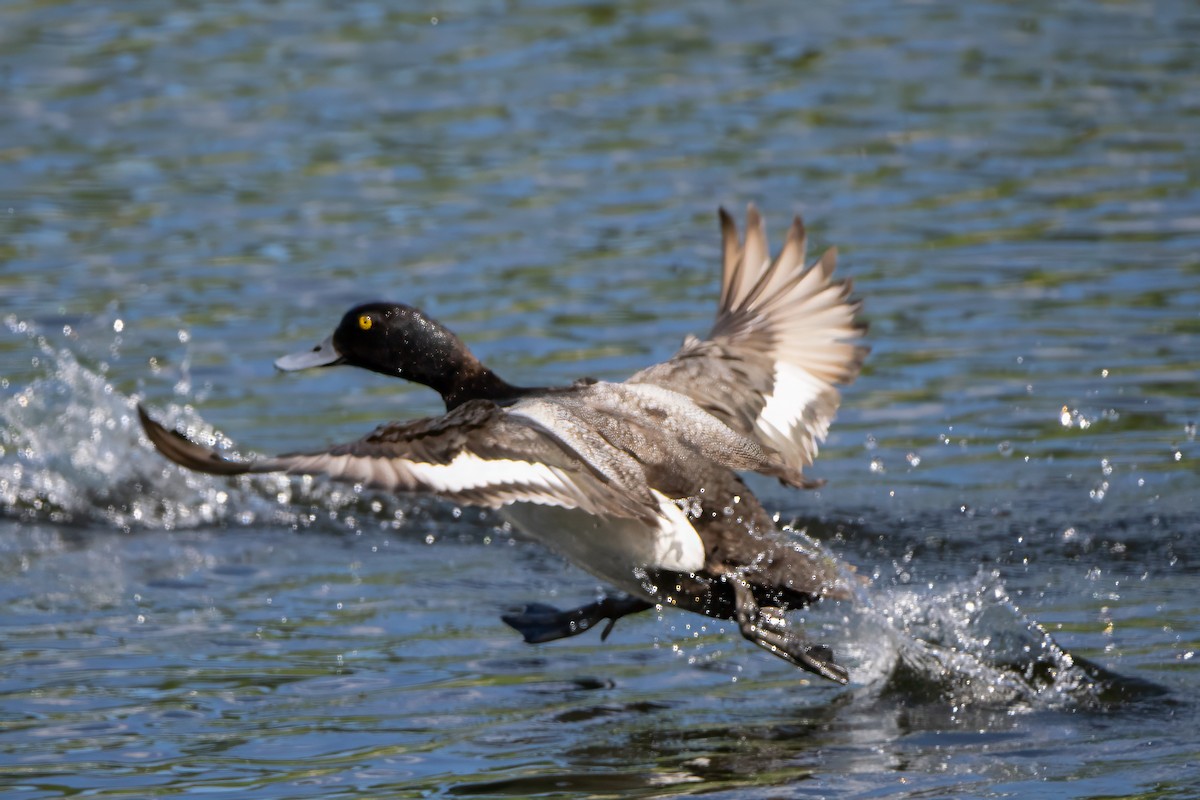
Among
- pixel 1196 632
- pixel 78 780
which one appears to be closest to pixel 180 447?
pixel 78 780

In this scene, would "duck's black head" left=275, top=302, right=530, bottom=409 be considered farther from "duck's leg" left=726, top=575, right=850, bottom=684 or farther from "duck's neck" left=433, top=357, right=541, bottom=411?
"duck's leg" left=726, top=575, right=850, bottom=684

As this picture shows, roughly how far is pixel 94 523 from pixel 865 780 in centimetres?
432

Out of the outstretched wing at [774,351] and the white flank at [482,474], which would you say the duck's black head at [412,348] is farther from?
the white flank at [482,474]

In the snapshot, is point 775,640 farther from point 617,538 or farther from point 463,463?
point 463,463

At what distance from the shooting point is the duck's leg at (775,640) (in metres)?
6.25

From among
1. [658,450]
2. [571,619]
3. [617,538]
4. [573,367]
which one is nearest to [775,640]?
[617,538]

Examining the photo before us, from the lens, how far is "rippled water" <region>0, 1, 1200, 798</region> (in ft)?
19.8

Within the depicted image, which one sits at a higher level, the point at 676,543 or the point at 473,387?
the point at 473,387

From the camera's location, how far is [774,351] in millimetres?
7277

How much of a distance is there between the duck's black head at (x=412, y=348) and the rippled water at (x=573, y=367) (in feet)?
Answer: 3.03

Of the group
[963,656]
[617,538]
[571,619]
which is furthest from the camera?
[571,619]

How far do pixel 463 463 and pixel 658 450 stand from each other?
1.00 m

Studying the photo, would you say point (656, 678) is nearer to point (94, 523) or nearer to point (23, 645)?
point (23, 645)

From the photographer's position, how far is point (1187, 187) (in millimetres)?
11953
